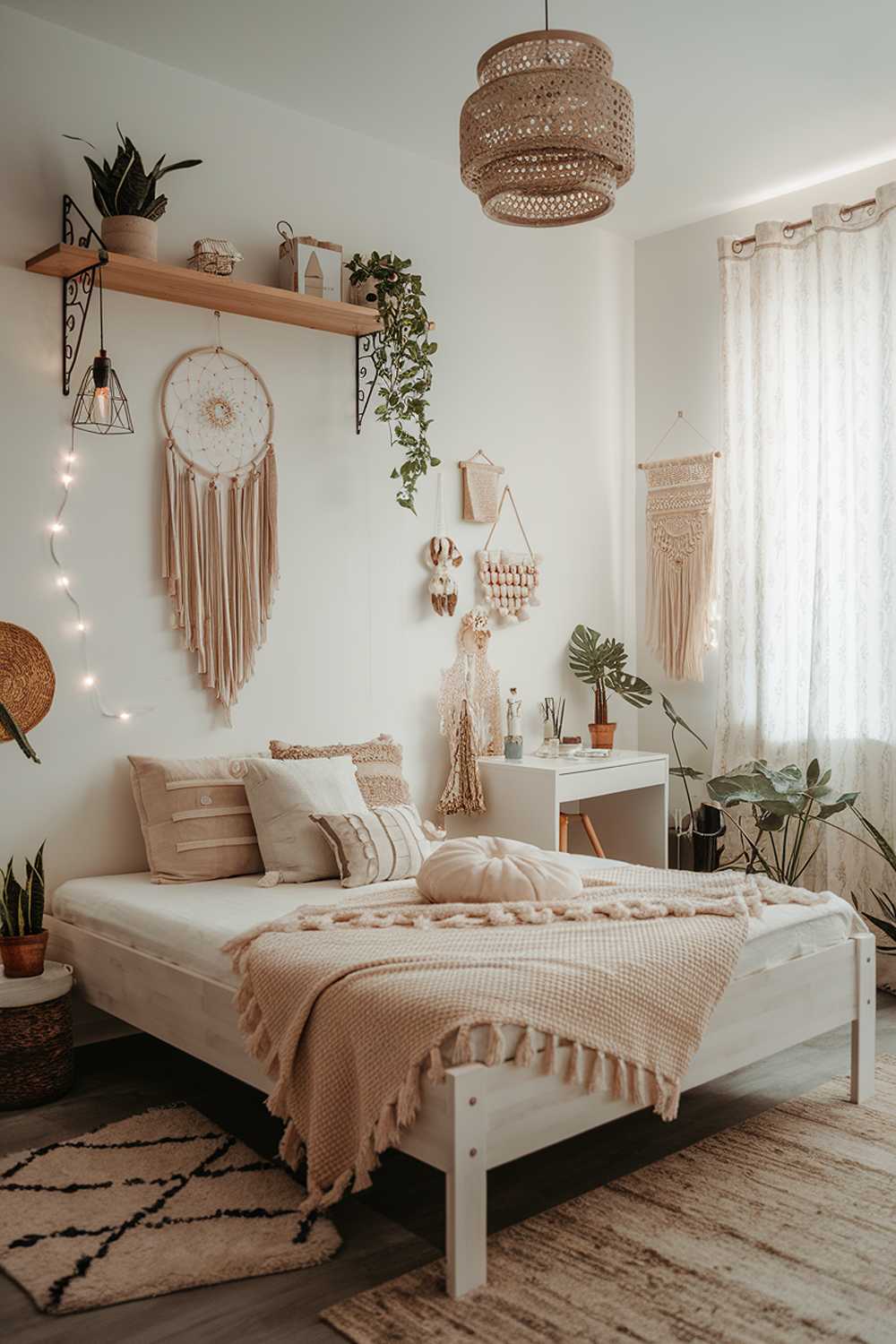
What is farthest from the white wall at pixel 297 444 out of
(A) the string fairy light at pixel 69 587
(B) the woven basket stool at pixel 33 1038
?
(B) the woven basket stool at pixel 33 1038

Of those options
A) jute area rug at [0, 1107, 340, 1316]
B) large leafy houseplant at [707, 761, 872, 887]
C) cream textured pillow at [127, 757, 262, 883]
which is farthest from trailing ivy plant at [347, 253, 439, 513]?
jute area rug at [0, 1107, 340, 1316]

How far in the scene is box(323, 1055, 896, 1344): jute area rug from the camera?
2.03 m

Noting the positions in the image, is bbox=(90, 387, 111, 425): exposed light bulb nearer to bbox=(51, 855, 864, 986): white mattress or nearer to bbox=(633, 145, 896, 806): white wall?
bbox=(51, 855, 864, 986): white mattress

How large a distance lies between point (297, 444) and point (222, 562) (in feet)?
1.74

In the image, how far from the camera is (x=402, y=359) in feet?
13.5

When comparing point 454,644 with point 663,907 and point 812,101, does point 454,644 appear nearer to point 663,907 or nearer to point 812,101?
point 663,907

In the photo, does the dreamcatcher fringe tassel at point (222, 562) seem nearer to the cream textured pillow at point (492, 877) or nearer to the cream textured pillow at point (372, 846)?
the cream textured pillow at point (372, 846)

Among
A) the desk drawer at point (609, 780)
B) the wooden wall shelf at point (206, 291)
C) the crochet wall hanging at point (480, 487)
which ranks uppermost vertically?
the wooden wall shelf at point (206, 291)

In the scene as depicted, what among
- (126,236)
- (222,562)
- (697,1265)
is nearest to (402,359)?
(222,562)

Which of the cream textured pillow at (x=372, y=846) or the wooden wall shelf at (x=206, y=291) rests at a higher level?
the wooden wall shelf at (x=206, y=291)

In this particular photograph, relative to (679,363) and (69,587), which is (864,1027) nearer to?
(69,587)

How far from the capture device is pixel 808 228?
4438 mm

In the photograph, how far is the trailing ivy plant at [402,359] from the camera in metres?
3.93

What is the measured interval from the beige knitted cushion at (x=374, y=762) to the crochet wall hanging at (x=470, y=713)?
0.42 meters
